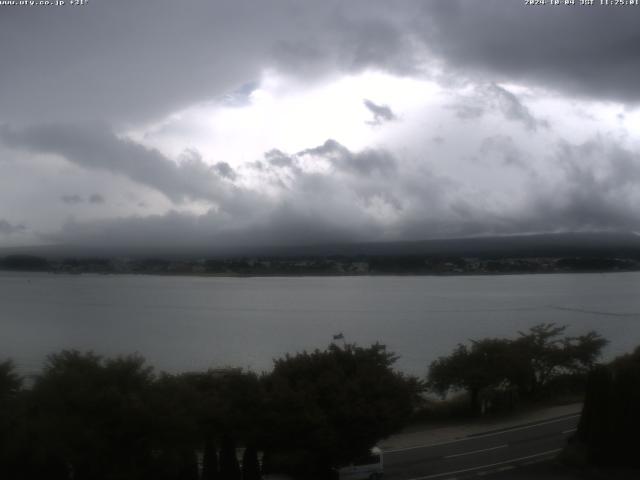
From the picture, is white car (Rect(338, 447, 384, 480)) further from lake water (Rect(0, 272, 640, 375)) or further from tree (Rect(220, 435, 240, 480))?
lake water (Rect(0, 272, 640, 375))

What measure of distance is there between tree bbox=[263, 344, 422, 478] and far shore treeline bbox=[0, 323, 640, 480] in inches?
0.9

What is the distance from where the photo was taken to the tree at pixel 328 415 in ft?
43.8

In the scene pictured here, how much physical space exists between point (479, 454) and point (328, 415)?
4701mm

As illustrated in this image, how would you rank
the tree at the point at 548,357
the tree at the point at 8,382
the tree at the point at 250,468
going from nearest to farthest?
1. the tree at the point at 250,468
2. the tree at the point at 8,382
3. the tree at the point at 548,357

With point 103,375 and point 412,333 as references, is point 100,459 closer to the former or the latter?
point 103,375

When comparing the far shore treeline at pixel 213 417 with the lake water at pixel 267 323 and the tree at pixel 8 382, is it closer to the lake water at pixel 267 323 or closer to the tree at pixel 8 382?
the tree at pixel 8 382

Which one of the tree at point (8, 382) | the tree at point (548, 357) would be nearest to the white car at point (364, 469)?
the tree at point (8, 382)

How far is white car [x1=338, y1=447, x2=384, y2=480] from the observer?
13641 millimetres

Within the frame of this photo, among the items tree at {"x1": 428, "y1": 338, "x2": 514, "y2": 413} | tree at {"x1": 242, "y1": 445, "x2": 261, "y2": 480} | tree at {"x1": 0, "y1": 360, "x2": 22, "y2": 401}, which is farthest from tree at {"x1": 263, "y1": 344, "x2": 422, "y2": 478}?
tree at {"x1": 428, "y1": 338, "x2": 514, "y2": 413}

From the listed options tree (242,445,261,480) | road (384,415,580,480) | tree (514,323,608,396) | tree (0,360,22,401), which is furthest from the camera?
tree (514,323,608,396)

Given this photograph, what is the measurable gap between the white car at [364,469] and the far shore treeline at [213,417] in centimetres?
22

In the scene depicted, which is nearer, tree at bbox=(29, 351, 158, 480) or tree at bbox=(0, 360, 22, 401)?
tree at bbox=(29, 351, 158, 480)

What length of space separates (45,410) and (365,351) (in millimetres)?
7223

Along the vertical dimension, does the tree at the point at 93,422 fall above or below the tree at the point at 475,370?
above
